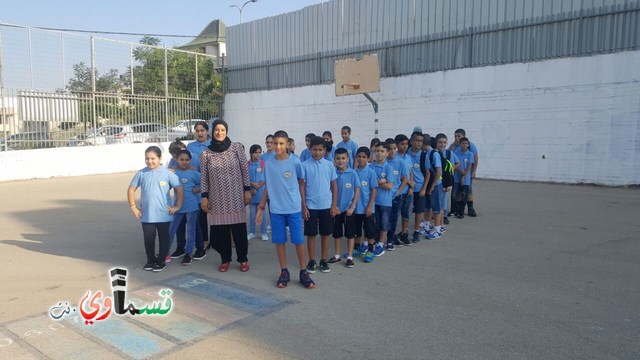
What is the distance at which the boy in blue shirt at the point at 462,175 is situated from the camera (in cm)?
891

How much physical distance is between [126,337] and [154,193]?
2114 millimetres

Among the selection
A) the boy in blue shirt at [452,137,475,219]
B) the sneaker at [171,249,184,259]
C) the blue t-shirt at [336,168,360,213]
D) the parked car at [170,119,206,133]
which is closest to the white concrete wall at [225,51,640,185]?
the boy in blue shirt at [452,137,475,219]

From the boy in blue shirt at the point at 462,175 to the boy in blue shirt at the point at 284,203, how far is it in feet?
15.4

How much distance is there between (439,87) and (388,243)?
10794mm

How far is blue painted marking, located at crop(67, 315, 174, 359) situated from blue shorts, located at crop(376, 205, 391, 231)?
10.8ft

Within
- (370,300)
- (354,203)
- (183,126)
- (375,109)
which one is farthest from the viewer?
(183,126)

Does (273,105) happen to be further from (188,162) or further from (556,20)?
(188,162)

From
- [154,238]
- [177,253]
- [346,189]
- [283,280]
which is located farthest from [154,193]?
[346,189]

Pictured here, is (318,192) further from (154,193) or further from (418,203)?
(418,203)

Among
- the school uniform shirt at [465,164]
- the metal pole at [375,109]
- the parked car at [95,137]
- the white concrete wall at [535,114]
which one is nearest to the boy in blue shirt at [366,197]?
the school uniform shirt at [465,164]

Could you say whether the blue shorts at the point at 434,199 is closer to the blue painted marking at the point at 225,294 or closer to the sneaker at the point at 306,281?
the sneaker at the point at 306,281

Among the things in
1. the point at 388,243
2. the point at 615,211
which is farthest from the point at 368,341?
the point at 615,211

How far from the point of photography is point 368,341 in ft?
12.3

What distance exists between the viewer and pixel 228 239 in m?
5.74
